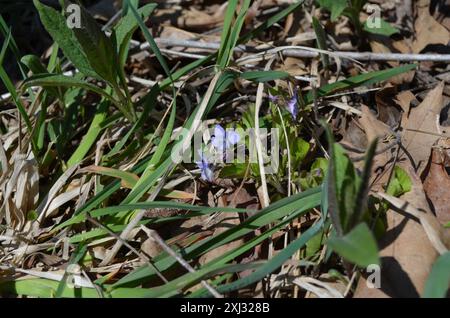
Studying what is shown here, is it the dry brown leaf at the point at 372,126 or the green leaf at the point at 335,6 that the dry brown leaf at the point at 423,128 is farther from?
the green leaf at the point at 335,6

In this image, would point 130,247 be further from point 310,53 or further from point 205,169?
point 310,53

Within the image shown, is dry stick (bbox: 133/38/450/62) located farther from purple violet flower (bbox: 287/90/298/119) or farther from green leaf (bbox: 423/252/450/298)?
green leaf (bbox: 423/252/450/298)

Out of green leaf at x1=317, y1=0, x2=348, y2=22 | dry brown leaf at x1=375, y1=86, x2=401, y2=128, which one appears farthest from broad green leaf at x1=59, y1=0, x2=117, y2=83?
dry brown leaf at x1=375, y1=86, x2=401, y2=128

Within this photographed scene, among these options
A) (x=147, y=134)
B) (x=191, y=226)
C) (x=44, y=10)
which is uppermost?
(x=44, y=10)

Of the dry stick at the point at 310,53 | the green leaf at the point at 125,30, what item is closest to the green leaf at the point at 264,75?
the dry stick at the point at 310,53

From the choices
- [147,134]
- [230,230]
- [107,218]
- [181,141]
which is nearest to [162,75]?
[147,134]

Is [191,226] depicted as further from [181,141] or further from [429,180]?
[429,180]
